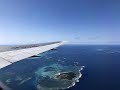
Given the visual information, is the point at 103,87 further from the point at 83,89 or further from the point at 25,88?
the point at 25,88

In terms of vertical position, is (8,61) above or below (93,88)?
above

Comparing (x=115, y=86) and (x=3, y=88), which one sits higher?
(x=3, y=88)

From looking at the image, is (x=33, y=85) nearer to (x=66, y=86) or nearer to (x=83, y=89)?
(x=66, y=86)

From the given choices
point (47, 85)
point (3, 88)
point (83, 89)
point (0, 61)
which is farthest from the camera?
point (0, 61)

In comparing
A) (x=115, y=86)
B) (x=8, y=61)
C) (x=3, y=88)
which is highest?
(x=3, y=88)

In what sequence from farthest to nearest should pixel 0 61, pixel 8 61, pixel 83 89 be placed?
pixel 8 61, pixel 0 61, pixel 83 89

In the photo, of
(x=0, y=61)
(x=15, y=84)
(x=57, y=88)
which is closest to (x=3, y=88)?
(x=57, y=88)

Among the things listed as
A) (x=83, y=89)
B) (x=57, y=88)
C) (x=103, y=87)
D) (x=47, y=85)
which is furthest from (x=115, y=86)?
(x=47, y=85)

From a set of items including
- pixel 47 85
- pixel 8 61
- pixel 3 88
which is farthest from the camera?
pixel 8 61

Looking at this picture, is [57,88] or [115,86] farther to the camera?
[115,86]
